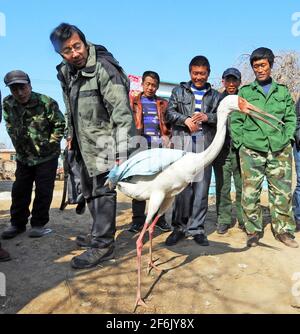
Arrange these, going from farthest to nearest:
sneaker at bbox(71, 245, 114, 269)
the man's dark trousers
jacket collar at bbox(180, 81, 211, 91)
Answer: the man's dark trousers
jacket collar at bbox(180, 81, 211, 91)
sneaker at bbox(71, 245, 114, 269)

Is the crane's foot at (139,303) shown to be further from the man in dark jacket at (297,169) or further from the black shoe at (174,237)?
the man in dark jacket at (297,169)

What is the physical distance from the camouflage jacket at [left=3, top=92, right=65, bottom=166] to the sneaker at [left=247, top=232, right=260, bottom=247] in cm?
281

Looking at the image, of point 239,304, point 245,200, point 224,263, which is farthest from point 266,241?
point 239,304

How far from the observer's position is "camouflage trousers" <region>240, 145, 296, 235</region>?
194 inches

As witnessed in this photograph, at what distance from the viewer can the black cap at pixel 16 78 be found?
4.86 m

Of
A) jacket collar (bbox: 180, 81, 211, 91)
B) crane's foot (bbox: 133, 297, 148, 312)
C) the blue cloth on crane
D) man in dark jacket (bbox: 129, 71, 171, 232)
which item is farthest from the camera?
man in dark jacket (bbox: 129, 71, 171, 232)

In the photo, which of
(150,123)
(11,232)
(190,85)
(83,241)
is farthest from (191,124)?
(11,232)

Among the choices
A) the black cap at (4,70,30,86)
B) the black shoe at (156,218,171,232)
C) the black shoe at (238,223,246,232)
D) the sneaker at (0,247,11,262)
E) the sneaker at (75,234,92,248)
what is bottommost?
the black shoe at (238,223,246,232)

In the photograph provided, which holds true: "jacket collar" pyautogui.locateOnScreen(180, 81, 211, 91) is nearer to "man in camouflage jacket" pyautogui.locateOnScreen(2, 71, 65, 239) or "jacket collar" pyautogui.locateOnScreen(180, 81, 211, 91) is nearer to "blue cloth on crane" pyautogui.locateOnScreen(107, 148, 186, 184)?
"blue cloth on crane" pyautogui.locateOnScreen(107, 148, 186, 184)

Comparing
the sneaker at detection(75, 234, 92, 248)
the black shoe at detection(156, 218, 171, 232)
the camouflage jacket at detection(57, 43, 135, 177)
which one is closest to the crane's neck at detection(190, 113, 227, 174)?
the camouflage jacket at detection(57, 43, 135, 177)

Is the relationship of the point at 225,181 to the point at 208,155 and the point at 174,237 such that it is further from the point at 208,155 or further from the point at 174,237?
the point at 208,155

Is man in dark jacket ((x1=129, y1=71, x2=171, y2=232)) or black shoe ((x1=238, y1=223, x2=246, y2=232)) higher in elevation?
man in dark jacket ((x1=129, y1=71, x2=171, y2=232))

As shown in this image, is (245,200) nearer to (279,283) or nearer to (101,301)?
(279,283)

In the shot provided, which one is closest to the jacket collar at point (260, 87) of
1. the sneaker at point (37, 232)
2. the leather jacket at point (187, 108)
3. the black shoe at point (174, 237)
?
the leather jacket at point (187, 108)
